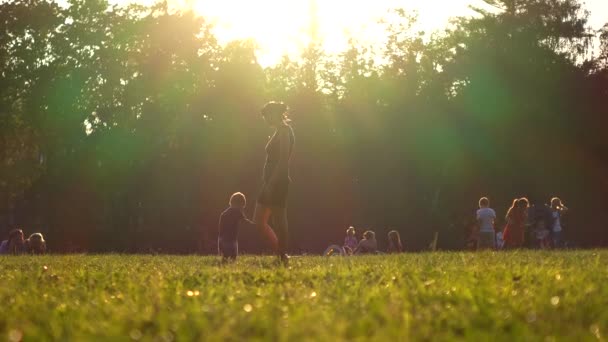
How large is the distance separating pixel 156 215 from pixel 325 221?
7990 millimetres

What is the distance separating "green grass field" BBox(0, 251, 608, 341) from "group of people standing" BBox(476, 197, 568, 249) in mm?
16713

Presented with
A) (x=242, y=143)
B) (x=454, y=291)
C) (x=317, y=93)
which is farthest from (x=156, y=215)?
(x=454, y=291)

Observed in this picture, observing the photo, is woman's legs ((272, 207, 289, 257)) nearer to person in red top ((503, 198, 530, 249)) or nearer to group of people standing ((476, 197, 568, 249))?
group of people standing ((476, 197, 568, 249))

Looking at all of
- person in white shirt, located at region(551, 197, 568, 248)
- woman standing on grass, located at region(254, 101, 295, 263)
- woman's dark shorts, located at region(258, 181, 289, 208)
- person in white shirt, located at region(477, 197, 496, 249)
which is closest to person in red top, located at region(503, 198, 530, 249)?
person in white shirt, located at region(477, 197, 496, 249)

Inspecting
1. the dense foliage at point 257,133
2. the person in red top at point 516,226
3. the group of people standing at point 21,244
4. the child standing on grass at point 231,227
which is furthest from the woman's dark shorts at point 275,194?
the dense foliage at point 257,133

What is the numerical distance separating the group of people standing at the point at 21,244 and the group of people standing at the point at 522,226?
10744 millimetres

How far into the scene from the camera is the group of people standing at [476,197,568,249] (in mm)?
27469

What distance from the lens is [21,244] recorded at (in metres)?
32.5

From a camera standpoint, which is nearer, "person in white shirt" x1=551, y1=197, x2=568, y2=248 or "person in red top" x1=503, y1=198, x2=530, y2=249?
"person in red top" x1=503, y1=198, x2=530, y2=249

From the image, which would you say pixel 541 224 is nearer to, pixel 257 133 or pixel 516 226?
pixel 516 226

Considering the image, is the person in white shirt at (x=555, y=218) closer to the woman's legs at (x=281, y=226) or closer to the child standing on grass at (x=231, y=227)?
the child standing on grass at (x=231, y=227)

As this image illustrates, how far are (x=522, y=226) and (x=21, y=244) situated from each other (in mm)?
13242

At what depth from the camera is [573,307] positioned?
7172mm

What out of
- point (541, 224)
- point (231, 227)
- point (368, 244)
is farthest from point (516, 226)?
point (231, 227)
